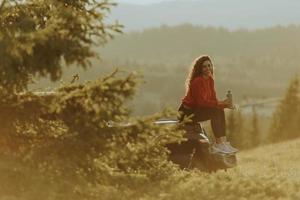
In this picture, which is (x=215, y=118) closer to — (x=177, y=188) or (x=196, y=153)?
(x=196, y=153)

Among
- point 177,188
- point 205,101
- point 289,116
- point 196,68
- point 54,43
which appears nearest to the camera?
point 54,43

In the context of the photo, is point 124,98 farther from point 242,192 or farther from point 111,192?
point 242,192

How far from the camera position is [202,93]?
1209 centimetres

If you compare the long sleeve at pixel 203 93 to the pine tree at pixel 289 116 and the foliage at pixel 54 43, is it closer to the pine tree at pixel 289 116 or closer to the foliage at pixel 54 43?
the foliage at pixel 54 43

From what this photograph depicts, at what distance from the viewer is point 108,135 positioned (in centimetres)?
860

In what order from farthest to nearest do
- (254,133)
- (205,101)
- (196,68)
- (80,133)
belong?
(254,133)
(196,68)
(205,101)
(80,133)

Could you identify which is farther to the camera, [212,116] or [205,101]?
[212,116]

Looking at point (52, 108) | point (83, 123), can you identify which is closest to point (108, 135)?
point (83, 123)

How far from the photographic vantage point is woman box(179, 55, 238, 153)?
1212 cm

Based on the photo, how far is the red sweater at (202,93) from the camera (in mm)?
12102

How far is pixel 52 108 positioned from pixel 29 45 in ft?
3.23

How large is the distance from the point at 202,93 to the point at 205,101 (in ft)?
0.53

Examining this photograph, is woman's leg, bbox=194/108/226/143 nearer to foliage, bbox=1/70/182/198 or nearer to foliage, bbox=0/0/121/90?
foliage, bbox=1/70/182/198

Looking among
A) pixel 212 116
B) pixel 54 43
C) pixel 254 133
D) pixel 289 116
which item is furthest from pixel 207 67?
pixel 254 133
